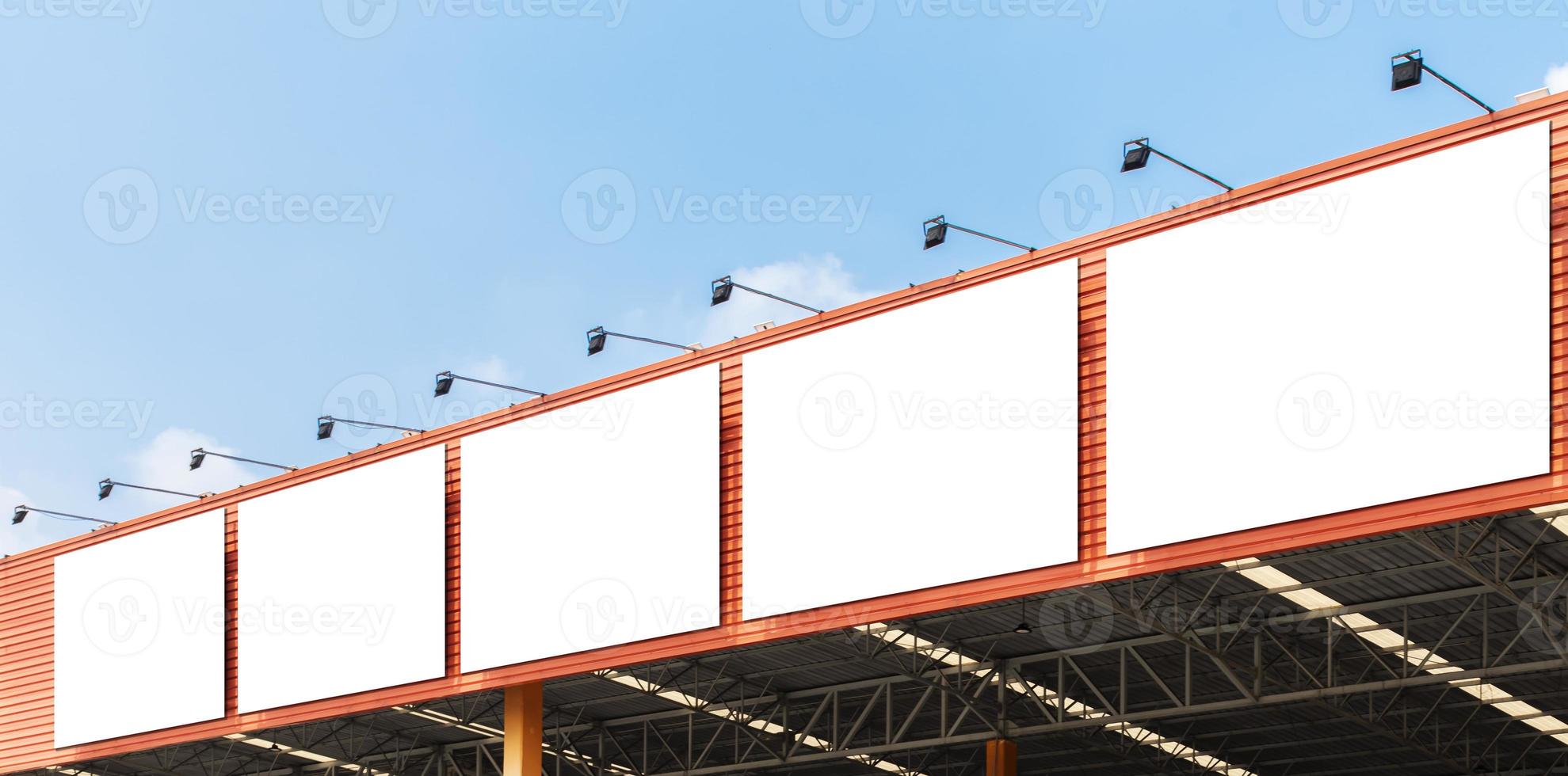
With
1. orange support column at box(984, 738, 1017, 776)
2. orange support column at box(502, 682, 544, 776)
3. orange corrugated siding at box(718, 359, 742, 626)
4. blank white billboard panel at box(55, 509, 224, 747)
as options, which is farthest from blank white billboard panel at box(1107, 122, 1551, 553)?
blank white billboard panel at box(55, 509, 224, 747)

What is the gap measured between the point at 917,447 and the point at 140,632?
73.6ft

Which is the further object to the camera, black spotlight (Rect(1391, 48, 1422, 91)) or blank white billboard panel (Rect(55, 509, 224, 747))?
blank white billboard panel (Rect(55, 509, 224, 747))

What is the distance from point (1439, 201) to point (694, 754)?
28.7 meters

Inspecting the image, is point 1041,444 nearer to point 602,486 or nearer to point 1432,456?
point 1432,456

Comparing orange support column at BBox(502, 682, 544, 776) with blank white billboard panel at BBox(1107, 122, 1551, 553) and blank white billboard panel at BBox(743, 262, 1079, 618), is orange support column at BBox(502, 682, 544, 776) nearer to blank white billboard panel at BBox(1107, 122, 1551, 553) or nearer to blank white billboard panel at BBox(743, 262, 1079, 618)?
blank white billboard panel at BBox(743, 262, 1079, 618)

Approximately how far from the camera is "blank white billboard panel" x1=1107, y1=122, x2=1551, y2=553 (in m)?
24.0

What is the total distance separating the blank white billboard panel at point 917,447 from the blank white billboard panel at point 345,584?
27.8 feet

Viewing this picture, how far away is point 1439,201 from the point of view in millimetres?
24734

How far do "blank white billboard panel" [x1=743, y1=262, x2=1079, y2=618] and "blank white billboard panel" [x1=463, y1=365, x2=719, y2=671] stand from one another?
4.23 ft

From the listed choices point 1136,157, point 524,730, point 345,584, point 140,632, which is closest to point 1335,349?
point 1136,157

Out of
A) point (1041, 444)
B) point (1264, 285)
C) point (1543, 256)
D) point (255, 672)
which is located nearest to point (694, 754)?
point (255, 672)

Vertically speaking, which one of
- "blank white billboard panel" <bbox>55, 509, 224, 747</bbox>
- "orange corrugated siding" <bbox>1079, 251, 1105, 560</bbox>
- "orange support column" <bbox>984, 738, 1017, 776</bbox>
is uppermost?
"orange corrugated siding" <bbox>1079, 251, 1105, 560</bbox>

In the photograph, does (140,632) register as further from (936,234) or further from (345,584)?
(936,234)

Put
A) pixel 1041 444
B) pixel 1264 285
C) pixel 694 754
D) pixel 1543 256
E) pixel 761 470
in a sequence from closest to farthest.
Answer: pixel 1543 256, pixel 1264 285, pixel 1041 444, pixel 761 470, pixel 694 754
